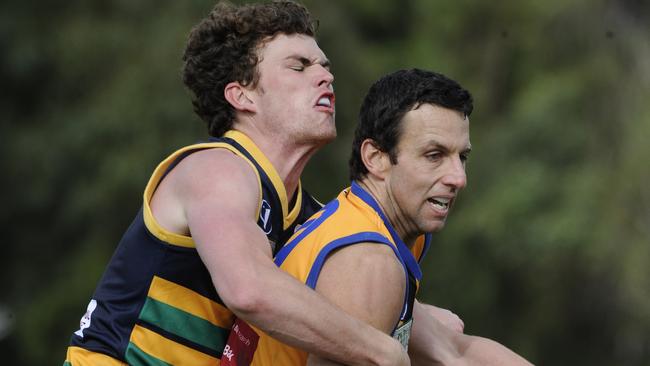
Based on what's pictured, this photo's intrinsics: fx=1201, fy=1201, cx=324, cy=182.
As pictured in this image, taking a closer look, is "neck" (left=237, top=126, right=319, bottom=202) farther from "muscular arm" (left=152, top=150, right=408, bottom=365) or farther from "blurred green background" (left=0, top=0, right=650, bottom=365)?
"blurred green background" (left=0, top=0, right=650, bottom=365)

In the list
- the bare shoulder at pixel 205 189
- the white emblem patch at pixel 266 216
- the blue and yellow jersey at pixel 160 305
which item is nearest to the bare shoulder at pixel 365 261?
the bare shoulder at pixel 205 189

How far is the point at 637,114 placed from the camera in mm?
13078

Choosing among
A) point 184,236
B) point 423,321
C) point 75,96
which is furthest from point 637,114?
point 184,236

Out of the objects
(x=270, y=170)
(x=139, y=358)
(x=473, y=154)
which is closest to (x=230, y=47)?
(x=270, y=170)

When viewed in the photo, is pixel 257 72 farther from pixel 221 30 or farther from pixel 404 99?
pixel 404 99

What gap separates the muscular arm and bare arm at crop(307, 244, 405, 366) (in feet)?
0.25

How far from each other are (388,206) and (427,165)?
213mm

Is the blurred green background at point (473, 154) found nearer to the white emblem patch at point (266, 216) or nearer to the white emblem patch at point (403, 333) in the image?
the white emblem patch at point (266, 216)

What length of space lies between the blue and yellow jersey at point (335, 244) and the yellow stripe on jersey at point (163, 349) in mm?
224

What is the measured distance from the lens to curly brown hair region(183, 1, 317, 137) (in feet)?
17.1

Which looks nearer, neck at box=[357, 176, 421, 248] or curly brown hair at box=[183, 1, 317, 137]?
neck at box=[357, 176, 421, 248]

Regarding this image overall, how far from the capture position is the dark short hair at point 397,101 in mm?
4465

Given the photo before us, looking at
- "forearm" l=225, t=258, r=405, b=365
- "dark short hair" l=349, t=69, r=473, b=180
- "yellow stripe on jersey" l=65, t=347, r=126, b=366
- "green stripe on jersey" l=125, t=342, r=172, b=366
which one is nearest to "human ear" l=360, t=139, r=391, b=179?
"dark short hair" l=349, t=69, r=473, b=180

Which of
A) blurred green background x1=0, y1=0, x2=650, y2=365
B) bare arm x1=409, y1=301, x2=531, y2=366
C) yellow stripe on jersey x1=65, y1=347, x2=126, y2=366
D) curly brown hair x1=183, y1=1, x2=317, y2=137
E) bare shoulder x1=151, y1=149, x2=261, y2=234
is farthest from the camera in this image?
blurred green background x1=0, y1=0, x2=650, y2=365
